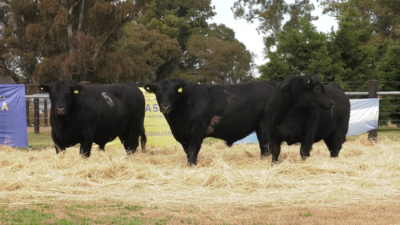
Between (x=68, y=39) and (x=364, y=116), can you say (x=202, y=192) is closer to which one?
(x=364, y=116)

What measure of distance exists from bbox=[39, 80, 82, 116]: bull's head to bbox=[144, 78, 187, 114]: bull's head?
1.37 metres

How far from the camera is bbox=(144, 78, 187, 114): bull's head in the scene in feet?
29.0

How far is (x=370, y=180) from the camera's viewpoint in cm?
672

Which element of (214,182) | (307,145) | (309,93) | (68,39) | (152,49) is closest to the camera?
(214,182)

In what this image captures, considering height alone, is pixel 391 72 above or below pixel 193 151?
above

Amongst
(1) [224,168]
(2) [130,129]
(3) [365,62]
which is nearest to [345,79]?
(3) [365,62]

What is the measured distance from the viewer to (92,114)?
9664 millimetres

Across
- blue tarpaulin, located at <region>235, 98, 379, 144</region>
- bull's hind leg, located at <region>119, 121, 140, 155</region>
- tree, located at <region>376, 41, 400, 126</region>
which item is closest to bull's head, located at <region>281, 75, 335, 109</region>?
bull's hind leg, located at <region>119, 121, 140, 155</region>

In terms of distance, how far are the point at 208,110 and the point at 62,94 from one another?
2.40m

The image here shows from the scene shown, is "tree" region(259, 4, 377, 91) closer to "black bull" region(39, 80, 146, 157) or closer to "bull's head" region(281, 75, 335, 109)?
"black bull" region(39, 80, 146, 157)

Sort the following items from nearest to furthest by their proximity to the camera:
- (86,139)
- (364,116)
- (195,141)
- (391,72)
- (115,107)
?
(195,141)
(86,139)
(115,107)
(364,116)
(391,72)

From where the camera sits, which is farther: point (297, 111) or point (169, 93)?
point (169, 93)

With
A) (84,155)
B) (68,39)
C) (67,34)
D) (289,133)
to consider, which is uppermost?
(67,34)

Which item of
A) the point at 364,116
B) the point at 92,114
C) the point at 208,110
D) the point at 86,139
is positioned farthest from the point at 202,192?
the point at 364,116
